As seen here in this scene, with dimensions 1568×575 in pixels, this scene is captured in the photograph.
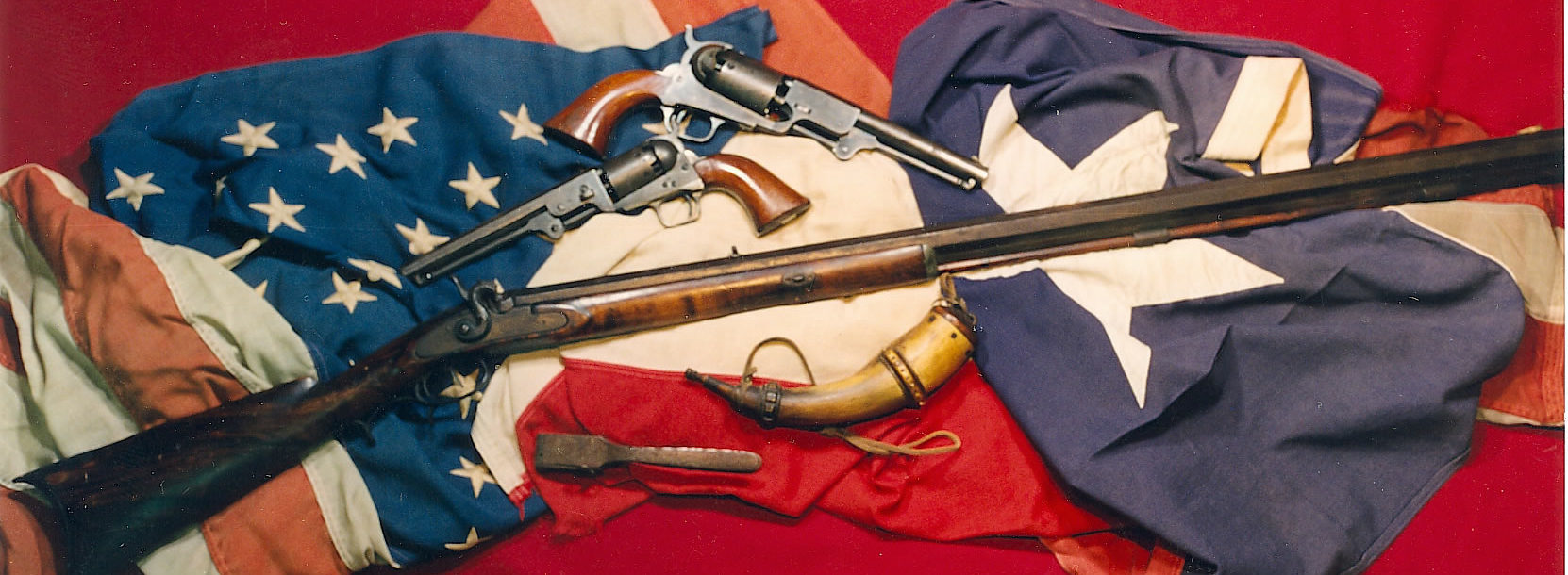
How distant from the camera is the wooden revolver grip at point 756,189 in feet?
5.69

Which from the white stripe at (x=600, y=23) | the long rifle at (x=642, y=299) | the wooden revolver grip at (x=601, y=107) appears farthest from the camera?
the white stripe at (x=600, y=23)

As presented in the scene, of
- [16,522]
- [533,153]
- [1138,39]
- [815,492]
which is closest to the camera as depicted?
[16,522]

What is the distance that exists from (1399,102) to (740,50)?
1.50 metres

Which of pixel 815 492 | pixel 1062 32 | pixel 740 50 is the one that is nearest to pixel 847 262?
pixel 815 492

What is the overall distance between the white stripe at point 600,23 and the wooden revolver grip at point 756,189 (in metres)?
0.42

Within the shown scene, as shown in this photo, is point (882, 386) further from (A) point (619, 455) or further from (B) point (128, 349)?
(B) point (128, 349)

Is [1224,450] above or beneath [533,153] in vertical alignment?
beneath

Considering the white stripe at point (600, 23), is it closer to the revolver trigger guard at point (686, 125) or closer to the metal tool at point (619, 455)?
the revolver trigger guard at point (686, 125)

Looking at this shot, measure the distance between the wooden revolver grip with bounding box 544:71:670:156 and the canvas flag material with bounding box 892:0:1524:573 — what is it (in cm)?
56

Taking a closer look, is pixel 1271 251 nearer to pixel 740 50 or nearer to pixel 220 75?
pixel 740 50

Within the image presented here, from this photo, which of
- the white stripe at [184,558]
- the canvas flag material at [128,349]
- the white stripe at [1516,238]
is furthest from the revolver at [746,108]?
the white stripe at [184,558]

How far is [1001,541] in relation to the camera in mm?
1739

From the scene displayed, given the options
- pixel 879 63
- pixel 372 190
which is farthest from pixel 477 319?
pixel 879 63

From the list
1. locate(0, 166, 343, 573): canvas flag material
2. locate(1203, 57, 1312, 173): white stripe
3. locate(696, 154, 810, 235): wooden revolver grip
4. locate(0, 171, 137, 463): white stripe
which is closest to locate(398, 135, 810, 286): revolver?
locate(696, 154, 810, 235): wooden revolver grip
